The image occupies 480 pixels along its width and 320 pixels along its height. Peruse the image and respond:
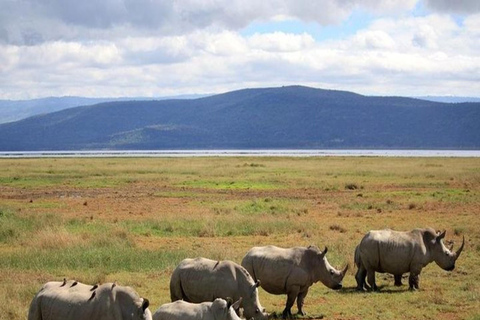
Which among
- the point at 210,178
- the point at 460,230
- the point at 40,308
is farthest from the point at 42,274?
the point at 210,178

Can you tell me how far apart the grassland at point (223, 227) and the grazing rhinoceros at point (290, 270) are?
0.71m

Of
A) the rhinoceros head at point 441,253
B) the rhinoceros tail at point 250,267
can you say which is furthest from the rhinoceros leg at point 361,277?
the rhinoceros tail at point 250,267

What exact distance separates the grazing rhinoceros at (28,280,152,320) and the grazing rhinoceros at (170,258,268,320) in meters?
2.79

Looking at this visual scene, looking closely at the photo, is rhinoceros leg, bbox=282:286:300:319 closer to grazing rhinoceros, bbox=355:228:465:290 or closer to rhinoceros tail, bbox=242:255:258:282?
rhinoceros tail, bbox=242:255:258:282

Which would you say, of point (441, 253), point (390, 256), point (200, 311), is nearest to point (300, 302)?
point (390, 256)

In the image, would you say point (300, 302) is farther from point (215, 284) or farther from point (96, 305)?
point (96, 305)

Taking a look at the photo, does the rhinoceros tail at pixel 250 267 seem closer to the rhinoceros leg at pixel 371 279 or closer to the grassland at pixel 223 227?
the grassland at pixel 223 227

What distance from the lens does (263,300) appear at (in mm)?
18125

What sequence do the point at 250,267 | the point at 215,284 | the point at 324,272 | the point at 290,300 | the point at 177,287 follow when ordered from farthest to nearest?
1. the point at 324,272
2. the point at 250,267
3. the point at 290,300
4. the point at 177,287
5. the point at 215,284

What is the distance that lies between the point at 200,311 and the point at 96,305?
69.0 inches

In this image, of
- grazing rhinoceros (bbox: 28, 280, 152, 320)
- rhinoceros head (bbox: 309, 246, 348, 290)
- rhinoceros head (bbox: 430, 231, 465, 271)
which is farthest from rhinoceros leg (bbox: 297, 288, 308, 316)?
grazing rhinoceros (bbox: 28, 280, 152, 320)

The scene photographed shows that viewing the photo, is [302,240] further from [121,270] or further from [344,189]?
[344,189]

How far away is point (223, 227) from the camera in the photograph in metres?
30.2

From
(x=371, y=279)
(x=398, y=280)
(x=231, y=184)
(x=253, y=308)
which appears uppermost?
(x=253, y=308)
